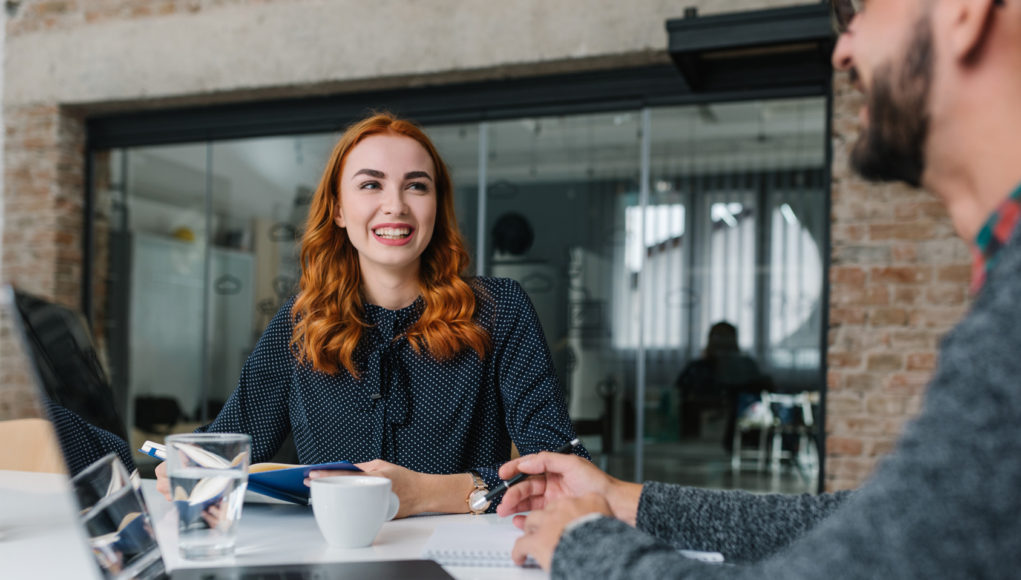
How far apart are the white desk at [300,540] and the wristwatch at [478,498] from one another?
0.03m

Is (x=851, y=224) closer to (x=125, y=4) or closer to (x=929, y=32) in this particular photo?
(x=929, y=32)

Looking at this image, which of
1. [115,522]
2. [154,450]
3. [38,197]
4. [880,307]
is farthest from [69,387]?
[38,197]

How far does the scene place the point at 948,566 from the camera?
17.7 inches

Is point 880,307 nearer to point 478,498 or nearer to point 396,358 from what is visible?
point 396,358

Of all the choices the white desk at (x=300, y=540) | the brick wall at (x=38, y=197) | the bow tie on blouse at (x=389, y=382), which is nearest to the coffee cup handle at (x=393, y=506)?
the white desk at (x=300, y=540)

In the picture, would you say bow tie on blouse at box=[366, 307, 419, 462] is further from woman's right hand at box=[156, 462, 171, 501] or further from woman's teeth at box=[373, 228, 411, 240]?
woman's right hand at box=[156, 462, 171, 501]

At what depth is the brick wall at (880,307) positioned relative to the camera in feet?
9.91

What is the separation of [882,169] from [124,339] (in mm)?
4752

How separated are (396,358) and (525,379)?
25cm

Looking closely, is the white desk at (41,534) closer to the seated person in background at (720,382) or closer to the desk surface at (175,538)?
the desk surface at (175,538)

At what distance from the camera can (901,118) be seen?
64 centimetres

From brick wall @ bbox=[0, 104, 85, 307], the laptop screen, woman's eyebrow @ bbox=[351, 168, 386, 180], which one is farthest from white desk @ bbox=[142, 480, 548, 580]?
brick wall @ bbox=[0, 104, 85, 307]

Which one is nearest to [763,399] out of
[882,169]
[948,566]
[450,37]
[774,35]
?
[774,35]

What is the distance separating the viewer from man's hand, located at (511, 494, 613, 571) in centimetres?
73
